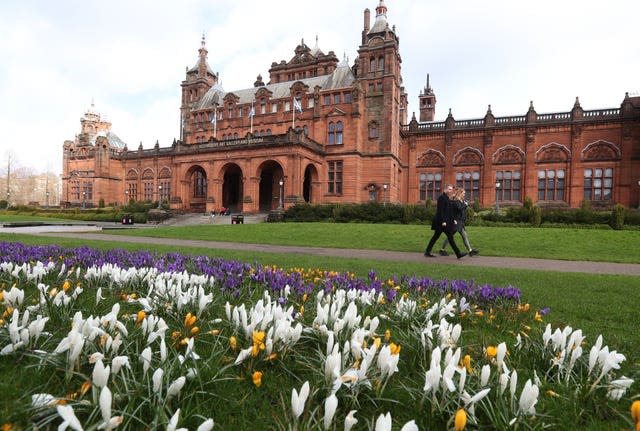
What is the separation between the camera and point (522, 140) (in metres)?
37.3

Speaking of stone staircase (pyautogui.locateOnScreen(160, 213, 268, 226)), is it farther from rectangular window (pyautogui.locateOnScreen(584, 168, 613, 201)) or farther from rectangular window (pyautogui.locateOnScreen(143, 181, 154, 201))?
rectangular window (pyautogui.locateOnScreen(584, 168, 613, 201))

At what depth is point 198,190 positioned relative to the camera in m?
48.2

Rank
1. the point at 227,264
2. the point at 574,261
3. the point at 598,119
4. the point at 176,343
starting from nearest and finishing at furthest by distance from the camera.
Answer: the point at 176,343
the point at 227,264
the point at 574,261
the point at 598,119

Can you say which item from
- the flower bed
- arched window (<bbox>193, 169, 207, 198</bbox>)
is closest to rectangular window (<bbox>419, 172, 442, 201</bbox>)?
arched window (<bbox>193, 169, 207, 198</bbox>)

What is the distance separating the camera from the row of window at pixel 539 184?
34656 millimetres

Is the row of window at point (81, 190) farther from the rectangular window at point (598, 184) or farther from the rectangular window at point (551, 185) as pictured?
the rectangular window at point (598, 184)

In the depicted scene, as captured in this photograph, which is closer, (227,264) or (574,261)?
(227,264)

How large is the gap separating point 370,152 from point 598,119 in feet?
74.8

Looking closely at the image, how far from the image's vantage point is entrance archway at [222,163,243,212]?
45.4 meters

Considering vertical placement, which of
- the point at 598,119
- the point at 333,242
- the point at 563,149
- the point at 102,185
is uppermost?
the point at 598,119

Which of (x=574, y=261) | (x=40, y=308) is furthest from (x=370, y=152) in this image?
(x=40, y=308)

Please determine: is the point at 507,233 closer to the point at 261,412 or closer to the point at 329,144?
the point at 261,412

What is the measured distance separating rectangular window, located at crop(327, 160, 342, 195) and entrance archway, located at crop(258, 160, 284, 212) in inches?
233

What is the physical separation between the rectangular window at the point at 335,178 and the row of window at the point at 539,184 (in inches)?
414
